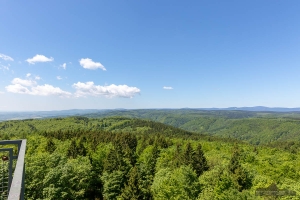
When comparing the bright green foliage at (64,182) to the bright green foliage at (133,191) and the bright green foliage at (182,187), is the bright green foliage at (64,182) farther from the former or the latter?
the bright green foliage at (182,187)

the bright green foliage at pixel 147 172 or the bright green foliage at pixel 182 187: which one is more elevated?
the bright green foliage at pixel 182 187

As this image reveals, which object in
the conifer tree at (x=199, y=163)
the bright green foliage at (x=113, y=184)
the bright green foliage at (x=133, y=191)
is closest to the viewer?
the bright green foliage at (x=133, y=191)

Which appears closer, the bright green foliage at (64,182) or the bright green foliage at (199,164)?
the bright green foliage at (64,182)

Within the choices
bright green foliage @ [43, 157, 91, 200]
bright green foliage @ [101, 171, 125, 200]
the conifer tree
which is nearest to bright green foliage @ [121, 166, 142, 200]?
bright green foliage @ [101, 171, 125, 200]

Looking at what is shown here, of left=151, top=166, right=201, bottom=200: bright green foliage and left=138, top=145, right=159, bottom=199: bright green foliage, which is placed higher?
left=151, top=166, right=201, bottom=200: bright green foliage

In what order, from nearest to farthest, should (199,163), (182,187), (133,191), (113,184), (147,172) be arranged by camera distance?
(182,187)
(133,191)
(113,184)
(147,172)
(199,163)

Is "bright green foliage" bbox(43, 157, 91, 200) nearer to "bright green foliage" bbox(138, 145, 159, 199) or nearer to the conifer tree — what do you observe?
"bright green foliage" bbox(138, 145, 159, 199)

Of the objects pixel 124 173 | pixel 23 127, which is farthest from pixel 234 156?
pixel 23 127

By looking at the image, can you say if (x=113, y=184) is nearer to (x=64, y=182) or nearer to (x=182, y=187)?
(x=64, y=182)

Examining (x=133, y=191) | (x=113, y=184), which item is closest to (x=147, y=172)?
(x=113, y=184)

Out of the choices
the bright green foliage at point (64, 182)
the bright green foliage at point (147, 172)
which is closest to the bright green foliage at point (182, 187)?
the bright green foliage at point (147, 172)

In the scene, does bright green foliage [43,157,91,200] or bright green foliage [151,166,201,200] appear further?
bright green foliage [151,166,201,200]

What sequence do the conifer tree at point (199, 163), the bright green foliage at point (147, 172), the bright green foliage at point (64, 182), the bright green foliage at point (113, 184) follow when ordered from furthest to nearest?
the conifer tree at point (199, 163) < the bright green foliage at point (113, 184) < the bright green foliage at point (147, 172) < the bright green foliage at point (64, 182)

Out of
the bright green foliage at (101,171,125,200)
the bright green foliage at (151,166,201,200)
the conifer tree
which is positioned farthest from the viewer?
the conifer tree
